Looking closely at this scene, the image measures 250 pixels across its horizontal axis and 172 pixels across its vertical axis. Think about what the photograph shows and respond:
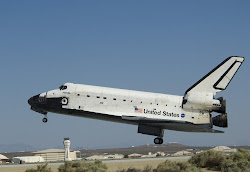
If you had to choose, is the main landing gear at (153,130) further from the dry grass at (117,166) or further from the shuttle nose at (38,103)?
the shuttle nose at (38,103)

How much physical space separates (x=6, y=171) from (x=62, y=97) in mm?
8537

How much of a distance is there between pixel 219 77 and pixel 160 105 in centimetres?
559

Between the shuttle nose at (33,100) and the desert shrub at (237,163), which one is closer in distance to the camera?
the desert shrub at (237,163)

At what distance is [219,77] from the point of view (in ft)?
112

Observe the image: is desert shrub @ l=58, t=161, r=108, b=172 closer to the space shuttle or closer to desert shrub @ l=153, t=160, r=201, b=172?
the space shuttle

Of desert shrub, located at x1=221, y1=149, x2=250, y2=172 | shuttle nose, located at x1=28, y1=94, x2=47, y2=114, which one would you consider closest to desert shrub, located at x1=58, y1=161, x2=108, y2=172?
shuttle nose, located at x1=28, y1=94, x2=47, y2=114

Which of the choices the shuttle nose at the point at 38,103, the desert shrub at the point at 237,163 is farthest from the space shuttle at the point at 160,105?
the desert shrub at the point at 237,163

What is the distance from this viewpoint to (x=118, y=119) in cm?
3369

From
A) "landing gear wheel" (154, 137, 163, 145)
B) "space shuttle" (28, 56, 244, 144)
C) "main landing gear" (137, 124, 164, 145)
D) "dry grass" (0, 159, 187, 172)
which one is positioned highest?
"space shuttle" (28, 56, 244, 144)

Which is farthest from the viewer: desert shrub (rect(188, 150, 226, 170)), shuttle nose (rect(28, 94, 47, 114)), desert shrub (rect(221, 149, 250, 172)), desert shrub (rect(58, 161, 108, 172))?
desert shrub (rect(188, 150, 226, 170))

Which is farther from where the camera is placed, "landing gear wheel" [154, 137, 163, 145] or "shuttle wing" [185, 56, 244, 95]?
"landing gear wheel" [154, 137, 163, 145]

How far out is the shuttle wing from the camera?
111 ft

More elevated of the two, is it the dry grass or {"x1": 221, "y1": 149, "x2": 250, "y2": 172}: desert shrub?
{"x1": 221, "y1": 149, "x2": 250, "y2": 172}: desert shrub

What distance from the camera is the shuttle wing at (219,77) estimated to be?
111 ft
